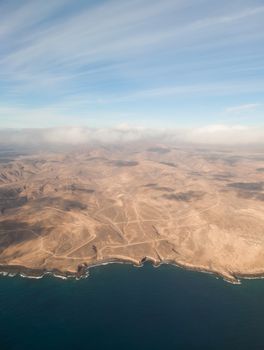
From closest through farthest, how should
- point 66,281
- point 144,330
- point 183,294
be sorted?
point 144,330 → point 183,294 → point 66,281

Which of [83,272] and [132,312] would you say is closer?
[132,312]

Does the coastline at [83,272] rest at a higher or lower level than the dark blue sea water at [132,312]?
lower

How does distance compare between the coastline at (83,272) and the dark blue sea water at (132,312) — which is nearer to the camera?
the dark blue sea water at (132,312)

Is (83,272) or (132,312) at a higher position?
(132,312)

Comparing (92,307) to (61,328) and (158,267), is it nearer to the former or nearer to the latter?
(61,328)

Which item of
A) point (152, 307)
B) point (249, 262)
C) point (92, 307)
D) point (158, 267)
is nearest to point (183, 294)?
point (152, 307)

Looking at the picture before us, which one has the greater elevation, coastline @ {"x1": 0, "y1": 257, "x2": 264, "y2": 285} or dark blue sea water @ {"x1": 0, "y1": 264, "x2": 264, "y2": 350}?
dark blue sea water @ {"x1": 0, "y1": 264, "x2": 264, "y2": 350}

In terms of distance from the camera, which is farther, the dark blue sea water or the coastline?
the coastline

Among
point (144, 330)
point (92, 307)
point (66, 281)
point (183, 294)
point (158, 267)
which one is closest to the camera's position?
point (144, 330)
